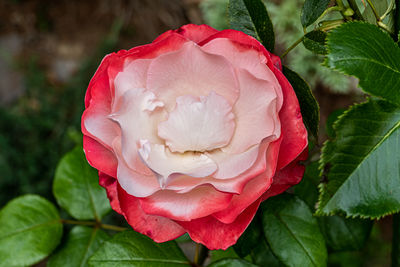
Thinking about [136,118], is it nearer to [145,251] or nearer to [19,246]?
[145,251]

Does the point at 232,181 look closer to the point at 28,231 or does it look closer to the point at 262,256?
the point at 262,256

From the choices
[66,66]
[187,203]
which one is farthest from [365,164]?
[66,66]

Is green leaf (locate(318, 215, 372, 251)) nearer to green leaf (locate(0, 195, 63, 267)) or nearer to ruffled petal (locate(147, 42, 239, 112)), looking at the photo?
ruffled petal (locate(147, 42, 239, 112))

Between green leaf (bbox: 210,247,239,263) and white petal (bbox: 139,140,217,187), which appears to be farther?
green leaf (bbox: 210,247,239,263)

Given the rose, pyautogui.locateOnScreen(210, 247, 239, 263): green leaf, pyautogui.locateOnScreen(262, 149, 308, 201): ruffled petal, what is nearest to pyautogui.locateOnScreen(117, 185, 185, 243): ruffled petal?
the rose

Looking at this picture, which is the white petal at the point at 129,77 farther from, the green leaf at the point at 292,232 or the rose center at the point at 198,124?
the green leaf at the point at 292,232

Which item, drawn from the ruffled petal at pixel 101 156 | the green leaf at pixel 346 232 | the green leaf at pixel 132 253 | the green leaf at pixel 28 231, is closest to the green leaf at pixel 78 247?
the green leaf at pixel 28 231
